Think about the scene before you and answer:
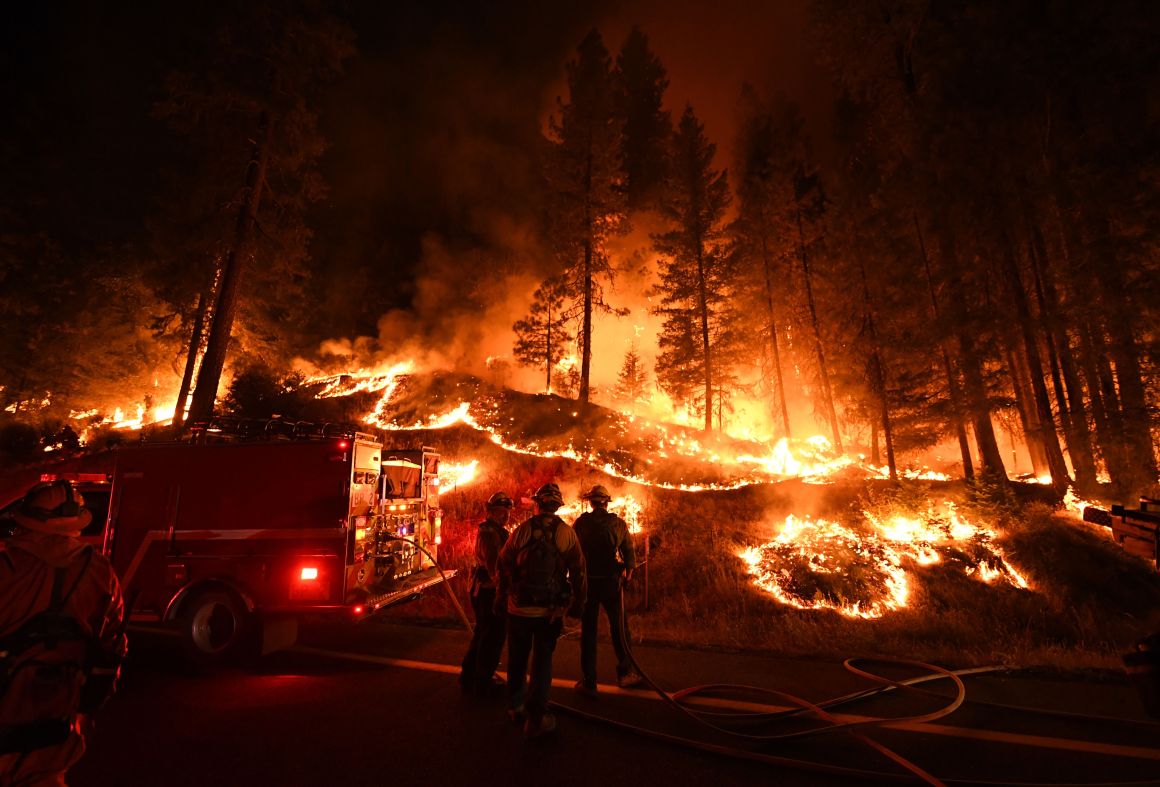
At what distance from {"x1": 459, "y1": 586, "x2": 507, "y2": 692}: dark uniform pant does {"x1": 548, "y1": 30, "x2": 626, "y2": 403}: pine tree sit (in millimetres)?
19304

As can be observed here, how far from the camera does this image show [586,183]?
982 inches

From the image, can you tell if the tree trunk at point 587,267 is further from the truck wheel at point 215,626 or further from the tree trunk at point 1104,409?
the truck wheel at point 215,626

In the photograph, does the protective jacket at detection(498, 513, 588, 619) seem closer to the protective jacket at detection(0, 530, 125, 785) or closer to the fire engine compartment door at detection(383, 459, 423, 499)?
the protective jacket at detection(0, 530, 125, 785)

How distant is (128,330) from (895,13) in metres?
34.4

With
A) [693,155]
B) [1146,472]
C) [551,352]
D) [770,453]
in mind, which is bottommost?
[1146,472]

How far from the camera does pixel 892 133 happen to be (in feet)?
55.0

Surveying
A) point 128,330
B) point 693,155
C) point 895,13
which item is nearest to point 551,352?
point 693,155

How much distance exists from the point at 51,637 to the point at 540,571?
305 centimetres

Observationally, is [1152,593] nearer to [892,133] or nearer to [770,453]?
[770,453]

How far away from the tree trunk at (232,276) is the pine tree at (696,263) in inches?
626

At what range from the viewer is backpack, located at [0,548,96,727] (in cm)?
250

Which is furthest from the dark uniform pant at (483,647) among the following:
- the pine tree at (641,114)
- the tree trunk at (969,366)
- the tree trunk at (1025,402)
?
the pine tree at (641,114)

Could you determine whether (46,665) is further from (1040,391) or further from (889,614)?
(1040,391)

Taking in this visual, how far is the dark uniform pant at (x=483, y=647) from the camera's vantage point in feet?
18.1
